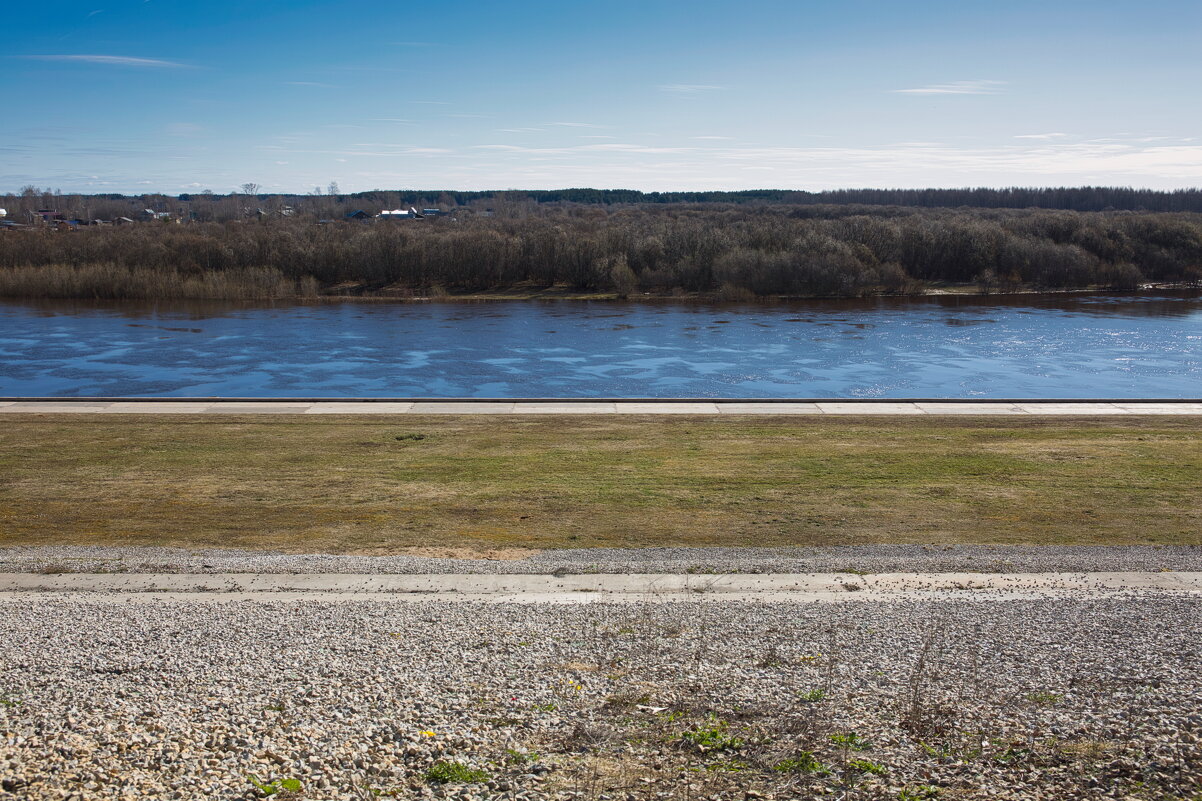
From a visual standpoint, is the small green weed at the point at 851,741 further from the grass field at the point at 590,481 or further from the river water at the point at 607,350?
the river water at the point at 607,350

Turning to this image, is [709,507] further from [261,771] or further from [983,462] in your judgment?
[261,771]

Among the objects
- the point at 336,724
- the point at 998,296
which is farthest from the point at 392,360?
the point at 998,296

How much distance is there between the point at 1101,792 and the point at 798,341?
3644 cm

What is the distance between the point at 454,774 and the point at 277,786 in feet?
3.40

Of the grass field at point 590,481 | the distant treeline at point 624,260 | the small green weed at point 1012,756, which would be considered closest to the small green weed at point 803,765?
the small green weed at point 1012,756

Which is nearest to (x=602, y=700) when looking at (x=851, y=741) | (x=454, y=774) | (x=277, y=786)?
(x=454, y=774)

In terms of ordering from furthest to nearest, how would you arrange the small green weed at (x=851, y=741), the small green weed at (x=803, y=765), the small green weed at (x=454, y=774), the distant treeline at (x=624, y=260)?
the distant treeline at (x=624, y=260), the small green weed at (x=851, y=741), the small green weed at (x=803, y=765), the small green weed at (x=454, y=774)

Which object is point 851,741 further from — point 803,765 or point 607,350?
point 607,350

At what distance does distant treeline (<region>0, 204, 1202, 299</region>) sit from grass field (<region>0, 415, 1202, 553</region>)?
42.7 metres

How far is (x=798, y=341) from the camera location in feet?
137

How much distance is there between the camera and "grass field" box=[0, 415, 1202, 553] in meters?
12.5

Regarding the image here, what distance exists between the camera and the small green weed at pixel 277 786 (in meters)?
5.82

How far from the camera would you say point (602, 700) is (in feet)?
23.4

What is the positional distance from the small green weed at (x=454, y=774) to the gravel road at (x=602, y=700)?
18mm
